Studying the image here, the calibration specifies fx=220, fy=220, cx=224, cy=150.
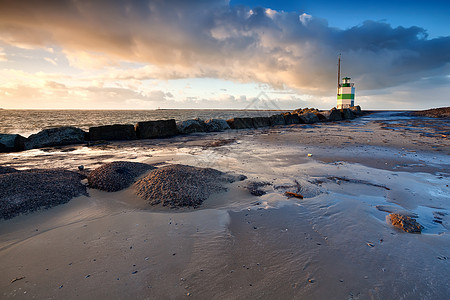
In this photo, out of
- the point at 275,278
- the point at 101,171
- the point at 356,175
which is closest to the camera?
the point at 275,278

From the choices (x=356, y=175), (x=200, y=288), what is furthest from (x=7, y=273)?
(x=356, y=175)

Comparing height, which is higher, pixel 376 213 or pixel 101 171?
pixel 101 171

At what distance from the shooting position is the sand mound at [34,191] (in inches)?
118

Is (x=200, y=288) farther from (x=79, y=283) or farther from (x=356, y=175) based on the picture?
(x=356, y=175)

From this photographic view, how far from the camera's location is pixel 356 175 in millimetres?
4855

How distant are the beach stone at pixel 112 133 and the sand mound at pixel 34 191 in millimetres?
7738

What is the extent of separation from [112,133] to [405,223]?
12061 millimetres

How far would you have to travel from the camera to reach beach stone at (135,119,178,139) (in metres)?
12.1

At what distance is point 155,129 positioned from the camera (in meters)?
12.5

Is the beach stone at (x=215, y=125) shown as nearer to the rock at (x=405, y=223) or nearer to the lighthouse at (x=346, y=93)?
the rock at (x=405, y=223)

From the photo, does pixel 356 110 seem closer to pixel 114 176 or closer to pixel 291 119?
pixel 291 119

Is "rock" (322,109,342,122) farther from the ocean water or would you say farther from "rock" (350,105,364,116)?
the ocean water

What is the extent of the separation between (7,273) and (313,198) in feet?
12.5

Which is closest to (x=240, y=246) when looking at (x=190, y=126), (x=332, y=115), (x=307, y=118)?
(x=190, y=126)
